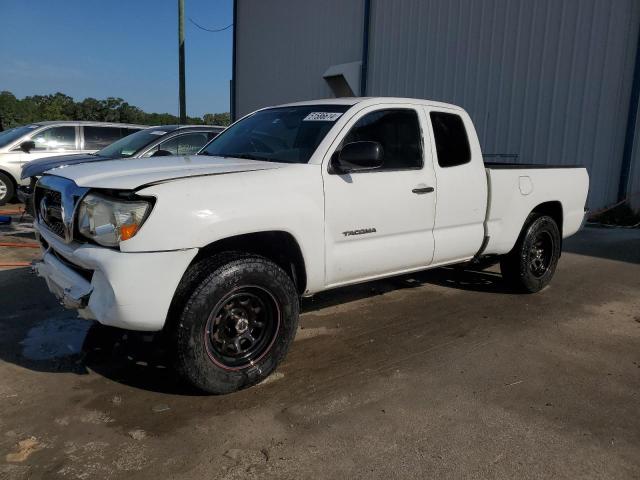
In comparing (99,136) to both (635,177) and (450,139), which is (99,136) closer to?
(450,139)

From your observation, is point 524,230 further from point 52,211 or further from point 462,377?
point 52,211

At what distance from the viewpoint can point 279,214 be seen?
11.2ft

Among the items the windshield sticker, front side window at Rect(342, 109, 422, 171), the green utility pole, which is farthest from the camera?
the green utility pole

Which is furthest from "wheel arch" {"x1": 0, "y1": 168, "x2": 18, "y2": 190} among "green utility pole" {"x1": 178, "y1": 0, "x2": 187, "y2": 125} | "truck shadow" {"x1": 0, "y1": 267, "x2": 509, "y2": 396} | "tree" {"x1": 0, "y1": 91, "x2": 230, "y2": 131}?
"tree" {"x1": 0, "y1": 91, "x2": 230, "y2": 131}

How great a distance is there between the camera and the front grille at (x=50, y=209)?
11.4 feet

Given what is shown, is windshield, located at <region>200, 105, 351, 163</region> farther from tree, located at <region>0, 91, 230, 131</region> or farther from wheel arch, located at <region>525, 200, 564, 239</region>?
tree, located at <region>0, 91, 230, 131</region>

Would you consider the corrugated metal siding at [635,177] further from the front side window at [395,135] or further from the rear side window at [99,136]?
the rear side window at [99,136]

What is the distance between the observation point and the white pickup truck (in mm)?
3002

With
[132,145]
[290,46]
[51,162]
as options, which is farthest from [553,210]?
[290,46]

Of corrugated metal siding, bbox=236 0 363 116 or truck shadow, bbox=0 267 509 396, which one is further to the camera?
corrugated metal siding, bbox=236 0 363 116

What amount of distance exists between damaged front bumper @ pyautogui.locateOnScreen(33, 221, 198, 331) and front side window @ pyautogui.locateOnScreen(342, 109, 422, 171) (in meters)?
1.80

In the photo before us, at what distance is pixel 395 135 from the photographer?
4.43 metres

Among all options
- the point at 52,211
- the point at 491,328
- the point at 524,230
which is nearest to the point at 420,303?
the point at 491,328

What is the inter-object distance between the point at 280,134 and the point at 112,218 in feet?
5.61
